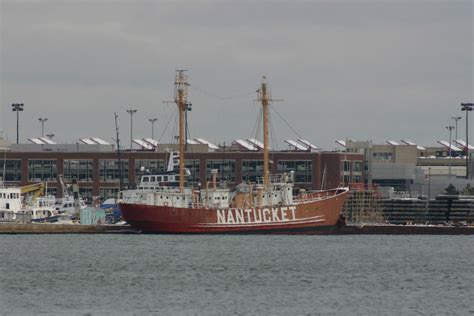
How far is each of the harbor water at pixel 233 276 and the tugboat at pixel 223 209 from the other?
391 cm

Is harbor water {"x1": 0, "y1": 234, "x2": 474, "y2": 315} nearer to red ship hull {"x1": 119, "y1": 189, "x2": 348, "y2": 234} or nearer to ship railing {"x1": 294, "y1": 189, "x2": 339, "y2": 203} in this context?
red ship hull {"x1": 119, "y1": 189, "x2": 348, "y2": 234}

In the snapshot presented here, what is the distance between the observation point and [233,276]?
100 m

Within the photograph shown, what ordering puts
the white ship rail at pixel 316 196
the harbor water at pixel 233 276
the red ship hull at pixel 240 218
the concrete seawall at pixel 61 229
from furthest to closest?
1. the white ship rail at pixel 316 196
2. the concrete seawall at pixel 61 229
3. the red ship hull at pixel 240 218
4. the harbor water at pixel 233 276

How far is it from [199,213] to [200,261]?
124 feet

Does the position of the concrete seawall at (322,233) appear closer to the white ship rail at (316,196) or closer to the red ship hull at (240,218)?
the red ship hull at (240,218)

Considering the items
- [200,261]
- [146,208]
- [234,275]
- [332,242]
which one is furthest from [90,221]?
[234,275]

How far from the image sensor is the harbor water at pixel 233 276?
268 feet

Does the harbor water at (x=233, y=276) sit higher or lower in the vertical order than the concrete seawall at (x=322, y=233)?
lower

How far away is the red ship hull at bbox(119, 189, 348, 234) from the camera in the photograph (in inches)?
5935

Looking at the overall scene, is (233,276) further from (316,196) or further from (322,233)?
(316,196)

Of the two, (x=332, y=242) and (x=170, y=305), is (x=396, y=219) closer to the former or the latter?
(x=332, y=242)

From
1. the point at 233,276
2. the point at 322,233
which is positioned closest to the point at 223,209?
the point at 322,233

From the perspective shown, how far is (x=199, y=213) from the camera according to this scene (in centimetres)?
15212

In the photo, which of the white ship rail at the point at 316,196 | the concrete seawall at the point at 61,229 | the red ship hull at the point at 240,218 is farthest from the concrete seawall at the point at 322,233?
the white ship rail at the point at 316,196
